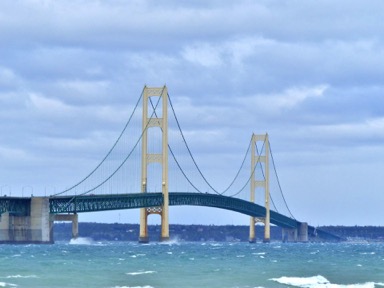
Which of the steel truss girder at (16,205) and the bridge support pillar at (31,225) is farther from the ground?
the steel truss girder at (16,205)

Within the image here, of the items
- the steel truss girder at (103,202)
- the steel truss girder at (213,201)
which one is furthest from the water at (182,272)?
the steel truss girder at (213,201)

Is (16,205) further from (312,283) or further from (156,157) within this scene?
(312,283)

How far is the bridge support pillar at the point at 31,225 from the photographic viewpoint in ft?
461

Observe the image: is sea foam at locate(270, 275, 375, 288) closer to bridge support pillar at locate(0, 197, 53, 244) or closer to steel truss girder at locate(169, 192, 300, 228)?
bridge support pillar at locate(0, 197, 53, 244)

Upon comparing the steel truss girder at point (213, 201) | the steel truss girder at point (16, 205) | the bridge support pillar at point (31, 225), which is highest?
the steel truss girder at point (213, 201)

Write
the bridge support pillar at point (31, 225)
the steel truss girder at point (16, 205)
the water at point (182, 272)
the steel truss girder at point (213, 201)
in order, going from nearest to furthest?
the water at point (182, 272) → the steel truss girder at point (16, 205) → the bridge support pillar at point (31, 225) → the steel truss girder at point (213, 201)

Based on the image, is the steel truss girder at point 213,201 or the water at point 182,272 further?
the steel truss girder at point 213,201

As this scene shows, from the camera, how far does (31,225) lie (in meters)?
141

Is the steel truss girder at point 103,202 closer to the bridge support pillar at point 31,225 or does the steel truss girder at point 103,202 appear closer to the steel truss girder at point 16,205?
the bridge support pillar at point 31,225

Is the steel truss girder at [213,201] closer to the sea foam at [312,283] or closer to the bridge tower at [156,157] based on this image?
the bridge tower at [156,157]

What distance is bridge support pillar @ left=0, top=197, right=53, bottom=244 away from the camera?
141m

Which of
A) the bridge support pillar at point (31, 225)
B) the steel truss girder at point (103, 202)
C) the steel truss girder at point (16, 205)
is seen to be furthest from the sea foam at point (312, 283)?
the steel truss girder at point (103, 202)

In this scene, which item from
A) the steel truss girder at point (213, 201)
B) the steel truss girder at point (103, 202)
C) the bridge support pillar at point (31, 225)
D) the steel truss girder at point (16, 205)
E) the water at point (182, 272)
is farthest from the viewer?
the steel truss girder at point (213, 201)

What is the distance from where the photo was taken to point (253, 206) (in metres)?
198
